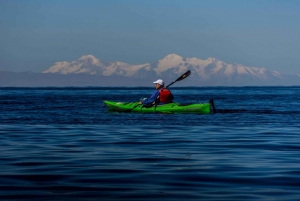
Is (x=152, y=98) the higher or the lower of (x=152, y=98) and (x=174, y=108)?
the higher

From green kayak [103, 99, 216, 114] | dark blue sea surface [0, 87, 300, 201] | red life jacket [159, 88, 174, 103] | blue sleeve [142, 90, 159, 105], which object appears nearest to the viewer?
dark blue sea surface [0, 87, 300, 201]

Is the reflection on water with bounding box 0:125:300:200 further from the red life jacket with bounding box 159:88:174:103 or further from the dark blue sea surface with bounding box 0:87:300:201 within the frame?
the red life jacket with bounding box 159:88:174:103

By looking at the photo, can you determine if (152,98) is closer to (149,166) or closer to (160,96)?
(160,96)

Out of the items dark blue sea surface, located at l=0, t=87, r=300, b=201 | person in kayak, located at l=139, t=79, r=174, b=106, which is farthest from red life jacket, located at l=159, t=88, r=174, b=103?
dark blue sea surface, located at l=0, t=87, r=300, b=201

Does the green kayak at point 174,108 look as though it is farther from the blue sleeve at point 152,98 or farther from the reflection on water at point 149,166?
the reflection on water at point 149,166

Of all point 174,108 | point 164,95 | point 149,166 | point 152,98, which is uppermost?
point 164,95

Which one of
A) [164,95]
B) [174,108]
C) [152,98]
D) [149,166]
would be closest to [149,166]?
[149,166]

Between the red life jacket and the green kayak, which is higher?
the red life jacket

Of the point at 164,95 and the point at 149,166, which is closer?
the point at 149,166

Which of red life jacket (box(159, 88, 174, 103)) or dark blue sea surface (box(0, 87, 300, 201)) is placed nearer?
dark blue sea surface (box(0, 87, 300, 201))

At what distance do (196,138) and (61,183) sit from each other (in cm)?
832

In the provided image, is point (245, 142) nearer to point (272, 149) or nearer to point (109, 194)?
point (272, 149)

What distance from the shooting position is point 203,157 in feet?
41.4

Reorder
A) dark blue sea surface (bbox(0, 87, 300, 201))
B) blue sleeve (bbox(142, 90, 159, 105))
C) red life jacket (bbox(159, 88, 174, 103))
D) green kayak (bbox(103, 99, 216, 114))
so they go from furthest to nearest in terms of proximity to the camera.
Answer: green kayak (bbox(103, 99, 216, 114))
red life jacket (bbox(159, 88, 174, 103))
blue sleeve (bbox(142, 90, 159, 105))
dark blue sea surface (bbox(0, 87, 300, 201))
